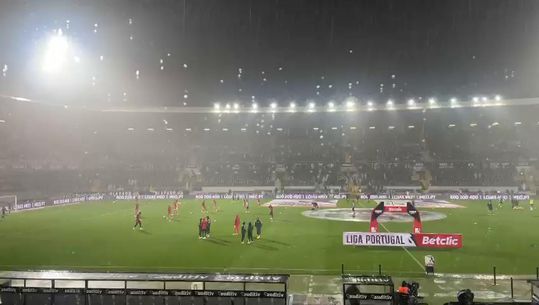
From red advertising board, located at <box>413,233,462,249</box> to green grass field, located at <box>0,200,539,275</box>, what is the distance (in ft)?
1.50

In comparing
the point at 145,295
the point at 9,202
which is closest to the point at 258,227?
the point at 145,295

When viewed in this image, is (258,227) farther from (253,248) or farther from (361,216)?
(361,216)

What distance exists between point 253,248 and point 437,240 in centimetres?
1162

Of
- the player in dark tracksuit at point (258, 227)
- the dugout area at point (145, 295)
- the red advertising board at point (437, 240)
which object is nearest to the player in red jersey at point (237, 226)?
the player in dark tracksuit at point (258, 227)

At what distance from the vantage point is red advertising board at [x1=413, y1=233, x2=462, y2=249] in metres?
25.7

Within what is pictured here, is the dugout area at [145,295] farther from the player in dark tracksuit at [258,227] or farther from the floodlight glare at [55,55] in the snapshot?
the floodlight glare at [55,55]

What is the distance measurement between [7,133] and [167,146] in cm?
3271

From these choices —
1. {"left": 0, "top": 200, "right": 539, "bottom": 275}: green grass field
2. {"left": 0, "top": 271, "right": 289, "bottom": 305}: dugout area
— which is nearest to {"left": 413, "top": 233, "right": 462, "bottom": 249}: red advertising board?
{"left": 0, "top": 200, "right": 539, "bottom": 275}: green grass field

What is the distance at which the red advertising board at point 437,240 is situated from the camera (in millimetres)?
25653

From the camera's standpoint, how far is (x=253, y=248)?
1078 inches

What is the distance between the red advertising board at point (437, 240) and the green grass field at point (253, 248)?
457 millimetres

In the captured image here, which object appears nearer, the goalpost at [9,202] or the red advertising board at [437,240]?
the red advertising board at [437,240]

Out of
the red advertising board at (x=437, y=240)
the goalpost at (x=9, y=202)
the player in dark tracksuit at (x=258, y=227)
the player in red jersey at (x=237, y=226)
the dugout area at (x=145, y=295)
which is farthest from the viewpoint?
the goalpost at (x=9, y=202)

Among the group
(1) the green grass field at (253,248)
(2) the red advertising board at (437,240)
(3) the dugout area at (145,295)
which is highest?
(3) the dugout area at (145,295)
